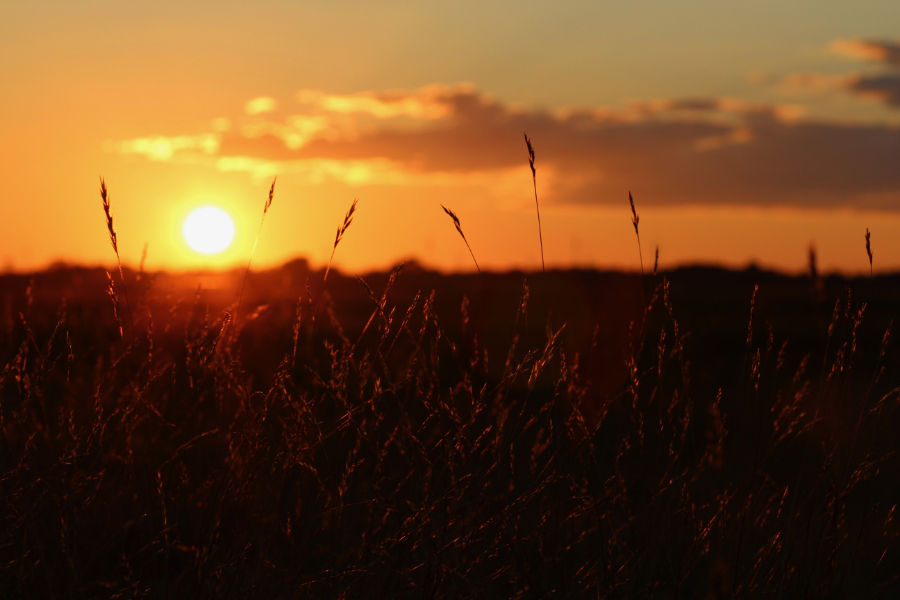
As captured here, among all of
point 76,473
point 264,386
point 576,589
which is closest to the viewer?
point 76,473

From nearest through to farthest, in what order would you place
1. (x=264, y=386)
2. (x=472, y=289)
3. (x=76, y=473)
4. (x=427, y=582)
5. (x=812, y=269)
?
Result: (x=427, y=582), (x=76, y=473), (x=812, y=269), (x=264, y=386), (x=472, y=289)

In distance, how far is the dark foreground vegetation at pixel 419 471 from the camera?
200 cm

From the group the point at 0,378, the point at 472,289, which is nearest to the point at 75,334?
the point at 0,378

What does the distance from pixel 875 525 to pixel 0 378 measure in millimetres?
3909

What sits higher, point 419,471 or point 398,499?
point 419,471

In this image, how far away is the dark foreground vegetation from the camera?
2.00 m

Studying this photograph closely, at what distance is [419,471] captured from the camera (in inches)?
76.7

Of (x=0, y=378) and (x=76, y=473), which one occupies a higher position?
(x=0, y=378)

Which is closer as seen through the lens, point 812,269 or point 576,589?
point 576,589

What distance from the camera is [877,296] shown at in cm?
1326

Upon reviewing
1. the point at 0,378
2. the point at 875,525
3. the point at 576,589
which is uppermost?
the point at 0,378

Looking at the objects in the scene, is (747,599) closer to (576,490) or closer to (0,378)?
(576,490)

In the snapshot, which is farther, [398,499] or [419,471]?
[398,499]

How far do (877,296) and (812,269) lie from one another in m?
10.7
